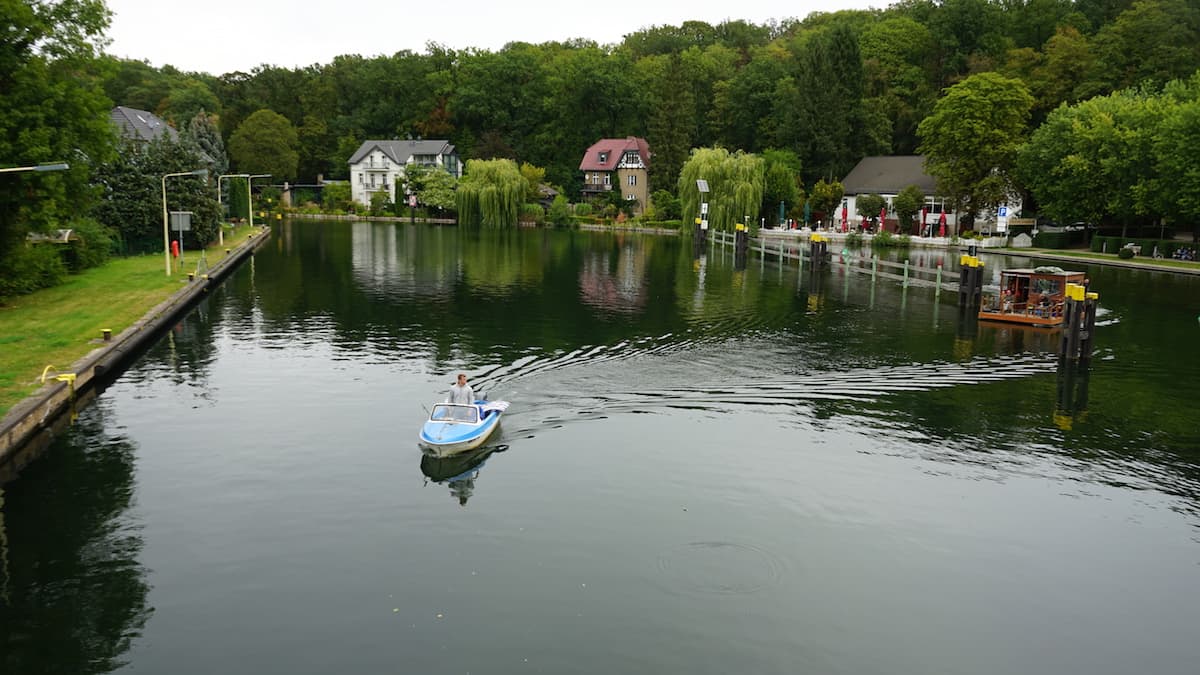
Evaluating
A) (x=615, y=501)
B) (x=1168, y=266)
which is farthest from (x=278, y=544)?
(x=1168, y=266)

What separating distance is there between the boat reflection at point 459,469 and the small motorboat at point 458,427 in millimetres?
244

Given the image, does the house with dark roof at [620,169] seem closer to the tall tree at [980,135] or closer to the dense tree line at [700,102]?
the dense tree line at [700,102]

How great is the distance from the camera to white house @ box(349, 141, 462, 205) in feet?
456

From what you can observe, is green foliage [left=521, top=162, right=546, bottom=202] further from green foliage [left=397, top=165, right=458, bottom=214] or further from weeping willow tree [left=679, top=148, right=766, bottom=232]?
weeping willow tree [left=679, top=148, right=766, bottom=232]

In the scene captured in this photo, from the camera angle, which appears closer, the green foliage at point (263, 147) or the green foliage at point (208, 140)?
the green foliage at point (208, 140)

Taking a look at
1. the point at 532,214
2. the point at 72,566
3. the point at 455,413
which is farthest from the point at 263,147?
the point at 72,566

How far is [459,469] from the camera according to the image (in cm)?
2266

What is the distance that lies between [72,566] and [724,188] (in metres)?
83.2

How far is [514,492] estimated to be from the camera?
21.1 m

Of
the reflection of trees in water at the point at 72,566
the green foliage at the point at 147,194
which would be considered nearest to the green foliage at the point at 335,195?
the green foliage at the point at 147,194

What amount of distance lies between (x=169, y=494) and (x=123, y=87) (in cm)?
17023

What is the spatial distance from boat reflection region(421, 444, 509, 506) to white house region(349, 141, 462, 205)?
390 ft

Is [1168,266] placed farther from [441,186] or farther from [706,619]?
[441,186]

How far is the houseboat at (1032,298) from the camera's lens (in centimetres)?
4281
